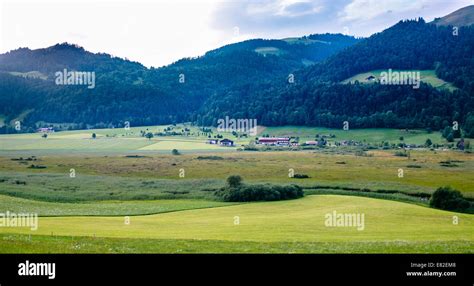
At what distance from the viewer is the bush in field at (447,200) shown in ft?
204

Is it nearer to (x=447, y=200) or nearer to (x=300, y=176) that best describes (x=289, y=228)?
(x=447, y=200)

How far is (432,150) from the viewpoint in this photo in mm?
128000

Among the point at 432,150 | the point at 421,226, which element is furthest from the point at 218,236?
the point at 432,150

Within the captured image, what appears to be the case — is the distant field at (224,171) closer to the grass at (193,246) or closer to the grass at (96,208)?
the grass at (96,208)

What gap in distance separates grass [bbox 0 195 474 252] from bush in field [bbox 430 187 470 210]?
36.2ft

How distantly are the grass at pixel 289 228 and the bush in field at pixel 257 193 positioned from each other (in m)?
6.97

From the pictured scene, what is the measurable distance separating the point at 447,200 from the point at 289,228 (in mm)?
35177

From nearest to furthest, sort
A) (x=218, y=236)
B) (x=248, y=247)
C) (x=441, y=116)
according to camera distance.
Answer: (x=248, y=247), (x=218, y=236), (x=441, y=116)

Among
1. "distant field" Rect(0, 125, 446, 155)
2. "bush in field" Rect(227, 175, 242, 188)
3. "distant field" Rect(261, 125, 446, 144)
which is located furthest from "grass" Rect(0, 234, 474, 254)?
"distant field" Rect(261, 125, 446, 144)

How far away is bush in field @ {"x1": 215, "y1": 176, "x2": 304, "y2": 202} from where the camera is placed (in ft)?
218
